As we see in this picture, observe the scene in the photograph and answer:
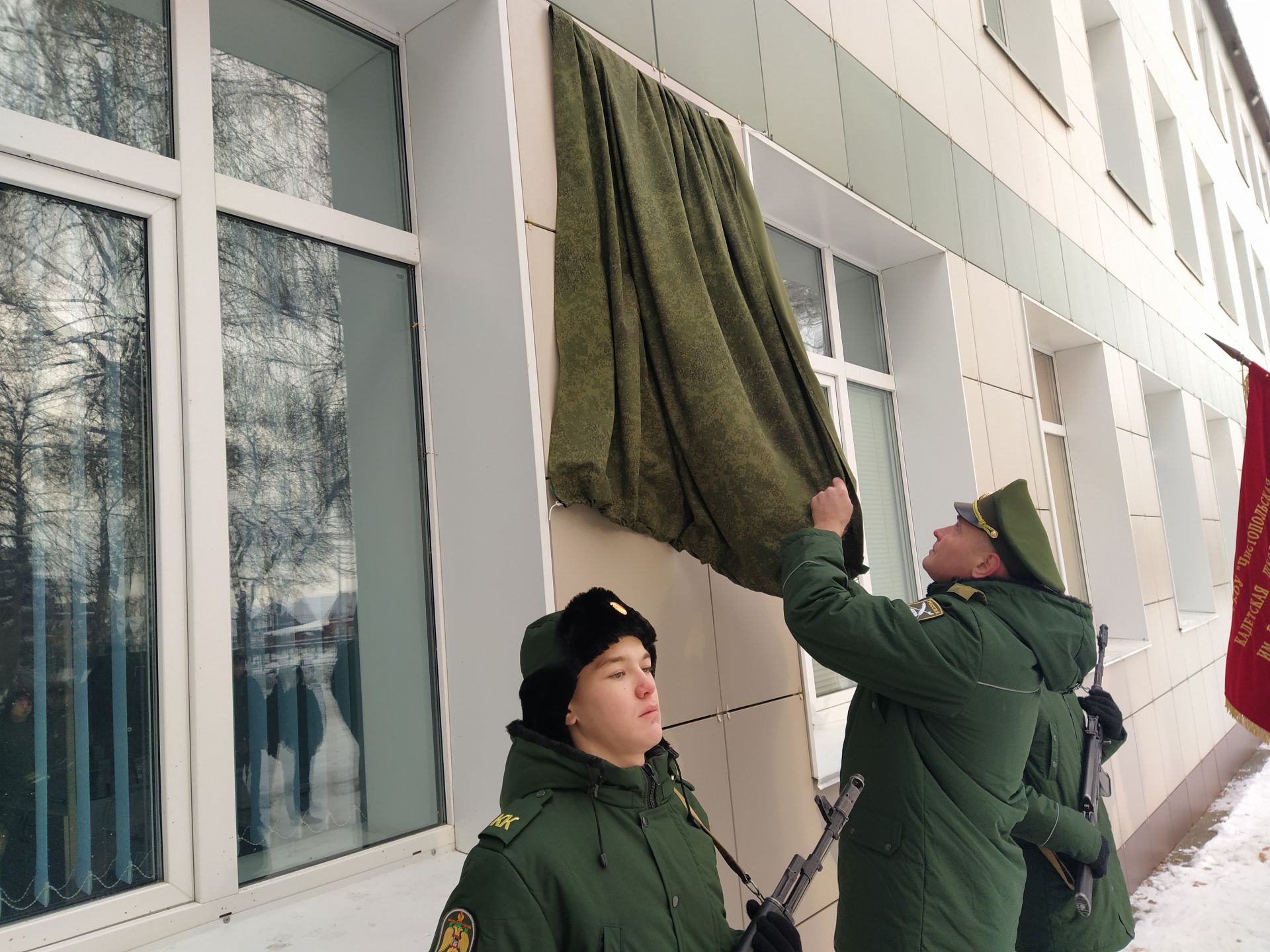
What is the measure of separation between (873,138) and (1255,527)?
298 cm

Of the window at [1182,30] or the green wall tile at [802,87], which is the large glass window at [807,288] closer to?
the green wall tile at [802,87]

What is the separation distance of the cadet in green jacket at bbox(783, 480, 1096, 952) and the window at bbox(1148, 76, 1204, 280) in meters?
7.79

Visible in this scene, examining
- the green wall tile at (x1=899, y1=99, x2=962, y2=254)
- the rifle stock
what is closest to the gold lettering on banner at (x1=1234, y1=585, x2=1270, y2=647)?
the rifle stock

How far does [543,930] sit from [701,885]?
0.30 m

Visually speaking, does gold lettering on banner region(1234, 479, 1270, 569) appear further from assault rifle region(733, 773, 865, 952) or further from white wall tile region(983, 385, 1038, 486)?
assault rifle region(733, 773, 865, 952)

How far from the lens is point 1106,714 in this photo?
121 inches

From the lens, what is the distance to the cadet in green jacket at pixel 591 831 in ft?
3.77

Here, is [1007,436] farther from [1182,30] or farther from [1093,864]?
[1182,30]

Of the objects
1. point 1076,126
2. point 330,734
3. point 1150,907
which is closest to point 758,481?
point 330,734

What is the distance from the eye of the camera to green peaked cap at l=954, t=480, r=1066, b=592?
2170 millimetres

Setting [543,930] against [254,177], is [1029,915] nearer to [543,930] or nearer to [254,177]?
[543,930]

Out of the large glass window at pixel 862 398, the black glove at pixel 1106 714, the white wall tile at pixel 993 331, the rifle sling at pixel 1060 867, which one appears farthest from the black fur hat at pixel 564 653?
the white wall tile at pixel 993 331

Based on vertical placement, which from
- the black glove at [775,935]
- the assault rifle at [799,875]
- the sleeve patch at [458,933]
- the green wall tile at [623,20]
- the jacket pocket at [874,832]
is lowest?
the jacket pocket at [874,832]

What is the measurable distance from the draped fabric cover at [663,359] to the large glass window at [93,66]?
2.72 feet
